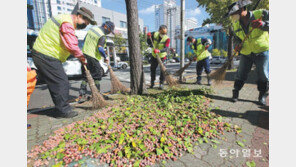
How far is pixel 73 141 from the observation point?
200 cm

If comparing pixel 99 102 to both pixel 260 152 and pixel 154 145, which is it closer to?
pixel 154 145

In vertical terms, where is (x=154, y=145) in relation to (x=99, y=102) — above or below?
below

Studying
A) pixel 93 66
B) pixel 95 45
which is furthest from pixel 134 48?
pixel 93 66

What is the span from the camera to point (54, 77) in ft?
8.75

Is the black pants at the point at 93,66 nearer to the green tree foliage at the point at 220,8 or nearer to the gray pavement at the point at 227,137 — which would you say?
the gray pavement at the point at 227,137

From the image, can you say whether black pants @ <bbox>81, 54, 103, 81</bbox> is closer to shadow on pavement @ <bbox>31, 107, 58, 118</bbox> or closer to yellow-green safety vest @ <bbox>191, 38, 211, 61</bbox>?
shadow on pavement @ <bbox>31, 107, 58, 118</bbox>

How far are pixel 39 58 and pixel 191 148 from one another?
2.82 metres

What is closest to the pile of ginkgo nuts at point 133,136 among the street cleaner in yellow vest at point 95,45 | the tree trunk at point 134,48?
the tree trunk at point 134,48

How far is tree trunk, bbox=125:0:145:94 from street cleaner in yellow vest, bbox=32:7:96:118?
4.54 ft

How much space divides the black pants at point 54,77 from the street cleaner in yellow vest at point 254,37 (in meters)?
3.53

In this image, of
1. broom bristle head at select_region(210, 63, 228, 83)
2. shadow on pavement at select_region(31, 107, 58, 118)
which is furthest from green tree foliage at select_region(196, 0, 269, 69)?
shadow on pavement at select_region(31, 107, 58, 118)

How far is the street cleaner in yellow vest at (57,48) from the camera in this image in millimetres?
2529

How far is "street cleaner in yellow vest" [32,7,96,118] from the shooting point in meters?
2.53

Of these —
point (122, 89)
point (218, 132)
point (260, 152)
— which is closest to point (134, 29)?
point (122, 89)
